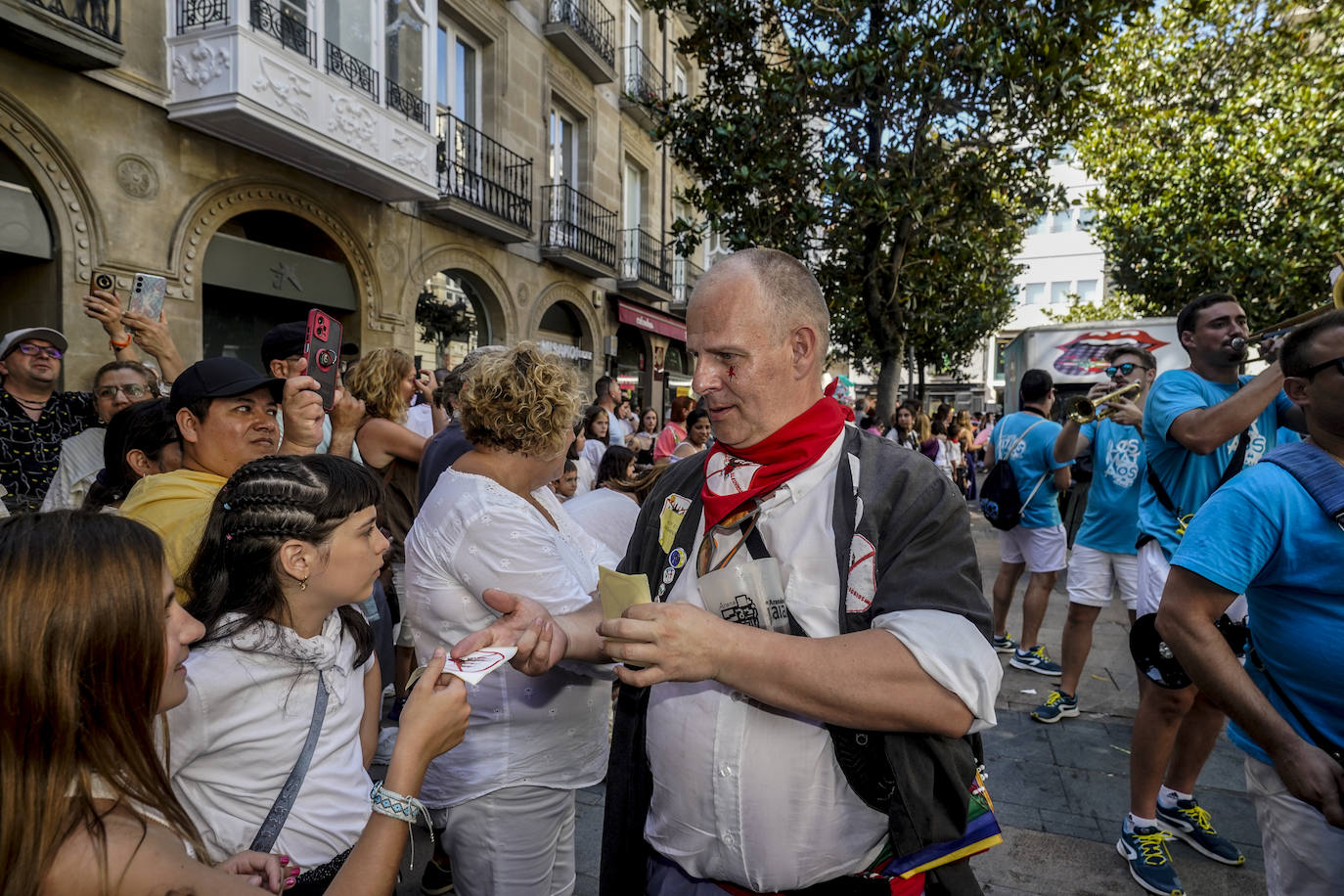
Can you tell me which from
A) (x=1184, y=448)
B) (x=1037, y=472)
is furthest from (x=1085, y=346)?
(x=1184, y=448)

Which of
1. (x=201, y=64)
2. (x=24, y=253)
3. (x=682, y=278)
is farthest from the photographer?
(x=682, y=278)

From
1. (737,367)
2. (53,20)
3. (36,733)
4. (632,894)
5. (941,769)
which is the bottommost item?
(632,894)

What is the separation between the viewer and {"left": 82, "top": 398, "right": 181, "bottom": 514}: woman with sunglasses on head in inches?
111

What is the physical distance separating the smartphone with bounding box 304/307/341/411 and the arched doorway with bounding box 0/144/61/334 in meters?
6.25

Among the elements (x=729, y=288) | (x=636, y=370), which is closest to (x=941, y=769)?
(x=729, y=288)

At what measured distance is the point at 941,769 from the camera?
55.6 inches

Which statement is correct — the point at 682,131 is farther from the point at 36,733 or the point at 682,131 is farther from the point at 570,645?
the point at 36,733

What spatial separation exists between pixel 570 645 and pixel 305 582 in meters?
0.66

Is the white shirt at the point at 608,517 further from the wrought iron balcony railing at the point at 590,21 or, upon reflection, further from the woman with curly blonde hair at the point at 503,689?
the wrought iron balcony railing at the point at 590,21

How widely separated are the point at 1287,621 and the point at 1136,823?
64.1 inches

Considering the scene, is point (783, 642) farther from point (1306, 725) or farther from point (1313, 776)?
point (1306, 725)

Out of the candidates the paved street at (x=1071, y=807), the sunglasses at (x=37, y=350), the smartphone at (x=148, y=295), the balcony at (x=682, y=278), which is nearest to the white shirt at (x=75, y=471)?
the smartphone at (x=148, y=295)

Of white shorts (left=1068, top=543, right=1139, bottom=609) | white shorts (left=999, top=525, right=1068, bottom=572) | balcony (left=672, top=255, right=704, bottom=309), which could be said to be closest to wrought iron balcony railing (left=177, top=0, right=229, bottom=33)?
white shorts (left=999, top=525, right=1068, bottom=572)

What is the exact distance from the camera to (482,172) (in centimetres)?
1302
